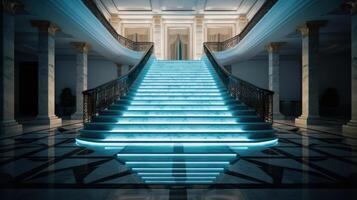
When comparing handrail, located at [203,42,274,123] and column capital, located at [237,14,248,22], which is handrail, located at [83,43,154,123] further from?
column capital, located at [237,14,248,22]

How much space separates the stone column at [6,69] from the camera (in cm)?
761

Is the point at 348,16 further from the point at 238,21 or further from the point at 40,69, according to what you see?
the point at 238,21

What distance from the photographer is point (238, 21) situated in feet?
68.5

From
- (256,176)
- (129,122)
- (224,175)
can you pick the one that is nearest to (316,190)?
(256,176)

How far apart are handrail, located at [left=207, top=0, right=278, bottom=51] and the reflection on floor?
7.74 m

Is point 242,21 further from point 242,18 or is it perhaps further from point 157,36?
point 157,36

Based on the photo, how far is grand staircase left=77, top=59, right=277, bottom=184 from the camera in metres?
3.91

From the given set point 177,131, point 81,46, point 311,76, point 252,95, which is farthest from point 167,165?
point 81,46

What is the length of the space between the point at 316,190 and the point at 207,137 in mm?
3414

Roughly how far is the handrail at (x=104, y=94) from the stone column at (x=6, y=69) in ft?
6.62

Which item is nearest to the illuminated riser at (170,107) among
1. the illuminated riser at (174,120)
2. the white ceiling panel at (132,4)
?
the illuminated riser at (174,120)

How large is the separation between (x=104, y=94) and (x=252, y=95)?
420cm

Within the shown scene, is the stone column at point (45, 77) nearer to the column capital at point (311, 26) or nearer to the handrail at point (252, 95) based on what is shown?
the handrail at point (252, 95)

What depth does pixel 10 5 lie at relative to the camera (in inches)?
303
